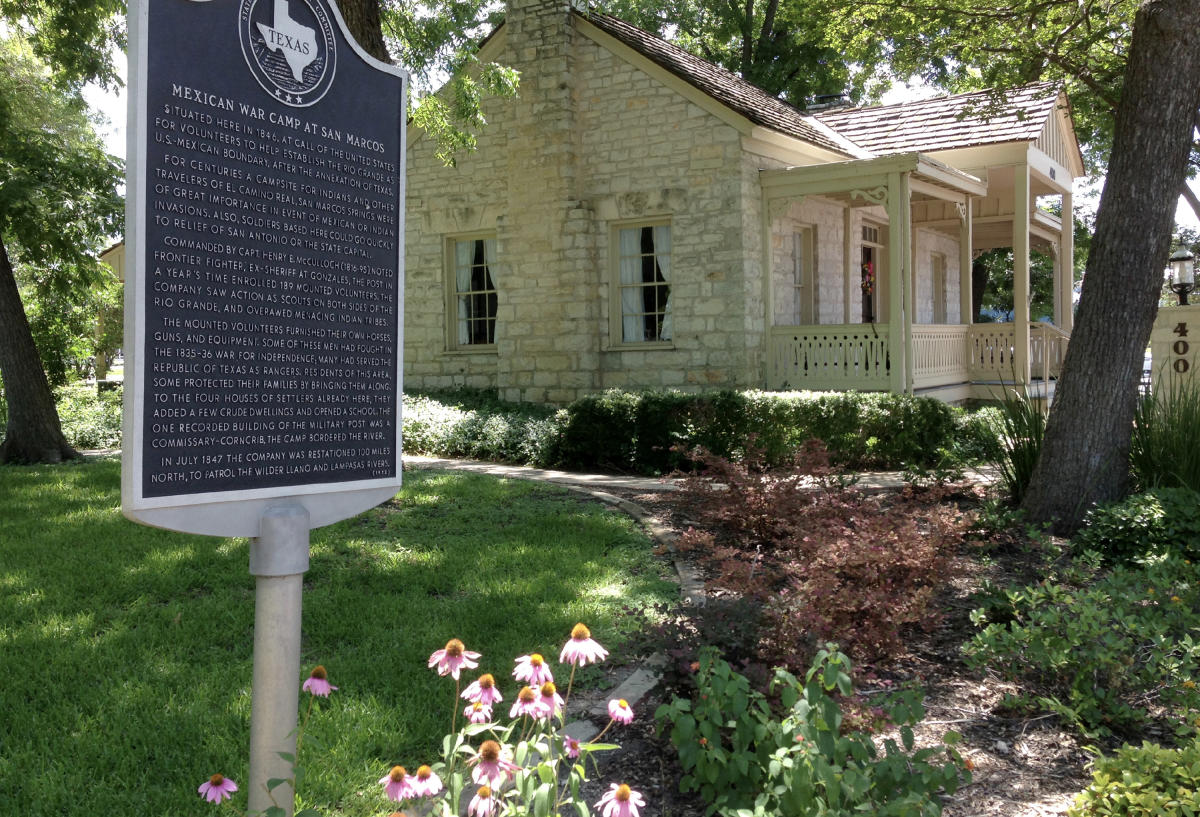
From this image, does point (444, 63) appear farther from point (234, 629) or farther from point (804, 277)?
point (234, 629)

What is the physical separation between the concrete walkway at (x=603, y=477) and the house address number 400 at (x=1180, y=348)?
3.39m

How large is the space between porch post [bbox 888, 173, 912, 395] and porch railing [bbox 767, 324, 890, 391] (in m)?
0.25

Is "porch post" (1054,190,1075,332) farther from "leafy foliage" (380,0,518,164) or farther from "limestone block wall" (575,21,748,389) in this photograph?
"leafy foliage" (380,0,518,164)

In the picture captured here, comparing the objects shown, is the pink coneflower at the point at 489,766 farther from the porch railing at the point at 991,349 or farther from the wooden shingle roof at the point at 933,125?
the porch railing at the point at 991,349

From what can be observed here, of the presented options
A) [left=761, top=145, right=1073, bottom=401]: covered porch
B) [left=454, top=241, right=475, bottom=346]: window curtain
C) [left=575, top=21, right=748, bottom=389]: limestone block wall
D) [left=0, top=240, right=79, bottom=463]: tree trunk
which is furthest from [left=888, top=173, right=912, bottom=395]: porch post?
[left=0, top=240, right=79, bottom=463]: tree trunk

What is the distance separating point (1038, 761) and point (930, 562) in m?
1.62

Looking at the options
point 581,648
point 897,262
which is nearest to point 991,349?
point 897,262

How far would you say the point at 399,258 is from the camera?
3.26 metres

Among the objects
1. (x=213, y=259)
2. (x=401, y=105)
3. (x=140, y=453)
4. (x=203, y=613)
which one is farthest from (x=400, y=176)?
(x=203, y=613)

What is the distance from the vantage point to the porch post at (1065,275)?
18.4 metres

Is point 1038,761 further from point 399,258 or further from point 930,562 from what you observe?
point 399,258

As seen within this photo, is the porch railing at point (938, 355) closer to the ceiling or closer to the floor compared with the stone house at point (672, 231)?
closer to the floor

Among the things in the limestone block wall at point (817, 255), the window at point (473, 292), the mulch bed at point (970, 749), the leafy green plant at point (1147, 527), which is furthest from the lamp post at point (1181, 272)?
the mulch bed at point (970, 749)

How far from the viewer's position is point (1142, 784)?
2869mm
